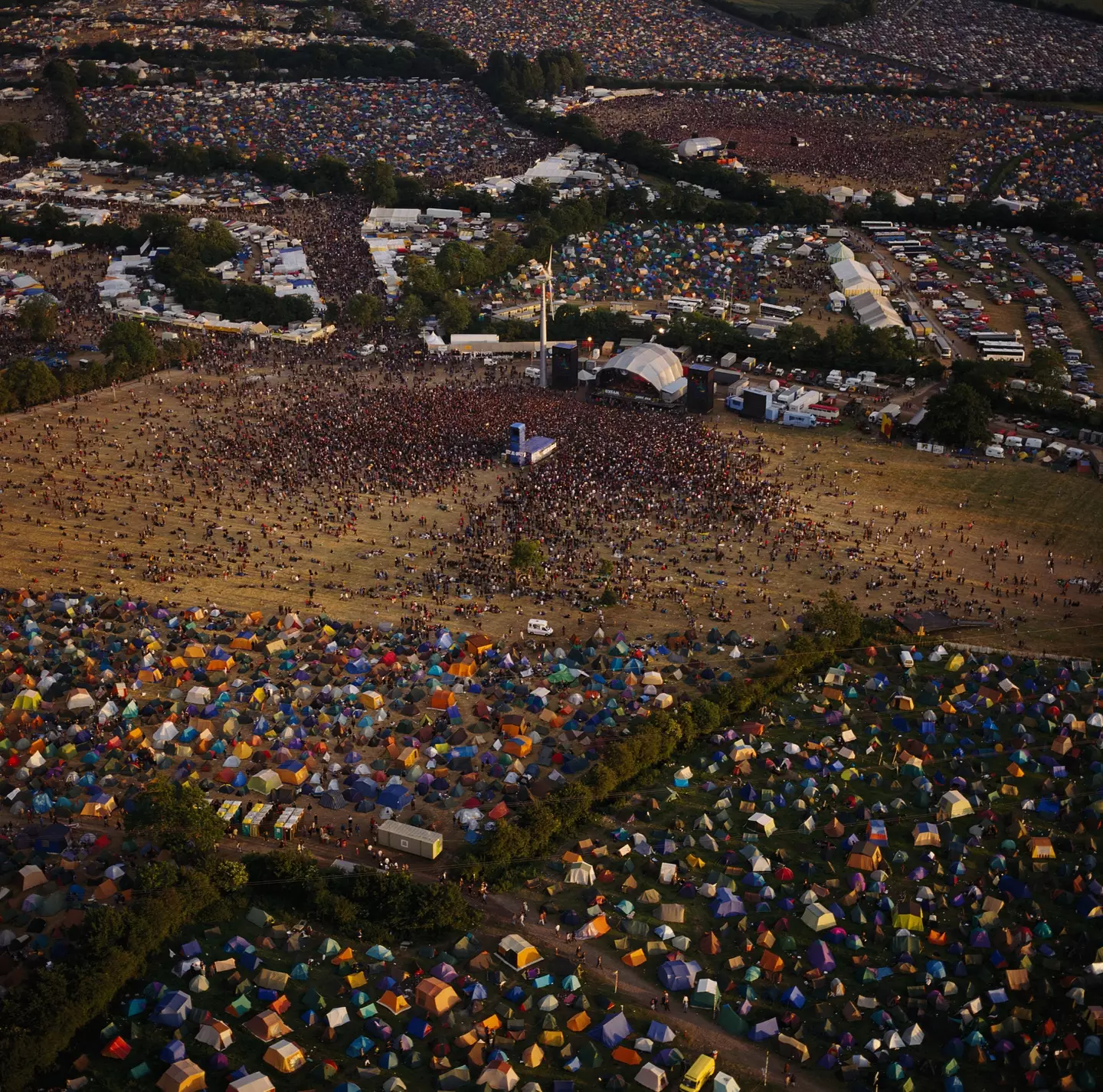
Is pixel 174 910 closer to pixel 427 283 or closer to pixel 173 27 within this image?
pixel 427 283

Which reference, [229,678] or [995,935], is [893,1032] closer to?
[995,935]

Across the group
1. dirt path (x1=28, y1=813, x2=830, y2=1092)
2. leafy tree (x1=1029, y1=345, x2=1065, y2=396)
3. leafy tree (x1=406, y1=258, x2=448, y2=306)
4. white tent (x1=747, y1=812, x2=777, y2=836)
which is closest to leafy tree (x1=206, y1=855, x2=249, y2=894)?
dirt path (x1=28, y1=813, x2=830, y2=1092)

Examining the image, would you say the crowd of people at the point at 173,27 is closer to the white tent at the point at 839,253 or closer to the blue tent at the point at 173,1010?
the white tent at the point at 839,253

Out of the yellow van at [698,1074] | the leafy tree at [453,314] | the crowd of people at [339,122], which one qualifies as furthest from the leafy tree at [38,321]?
the yellow van at [698,1074]

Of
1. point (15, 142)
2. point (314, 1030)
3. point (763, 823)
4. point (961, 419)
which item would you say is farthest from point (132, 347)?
point (15, 142)

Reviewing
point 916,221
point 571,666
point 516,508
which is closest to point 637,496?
point 516,508

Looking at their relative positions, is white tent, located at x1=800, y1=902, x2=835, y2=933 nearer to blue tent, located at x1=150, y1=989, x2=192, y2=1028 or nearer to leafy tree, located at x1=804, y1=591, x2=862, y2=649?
leafy tree, located at x1=804, y1=591, x2=862, y2=649

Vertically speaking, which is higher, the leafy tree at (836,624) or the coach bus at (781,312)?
the leafy tree at (836,624)

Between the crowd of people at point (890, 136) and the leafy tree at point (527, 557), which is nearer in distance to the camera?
the leafy tree at point (527, 557)
